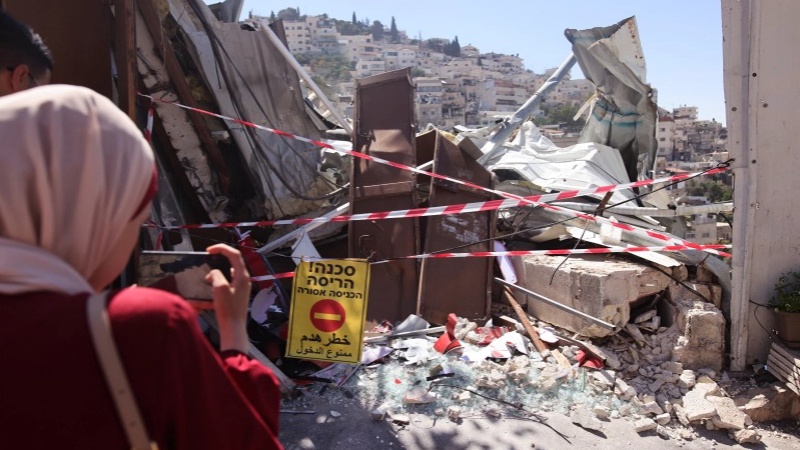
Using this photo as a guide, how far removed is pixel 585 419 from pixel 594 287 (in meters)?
1.31

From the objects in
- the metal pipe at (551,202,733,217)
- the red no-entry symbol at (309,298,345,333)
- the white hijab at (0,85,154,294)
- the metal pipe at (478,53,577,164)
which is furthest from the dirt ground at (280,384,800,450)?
the metal pipe at (478,53,577,164)

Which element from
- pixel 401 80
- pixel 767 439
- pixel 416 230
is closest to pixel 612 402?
pixel 767 439

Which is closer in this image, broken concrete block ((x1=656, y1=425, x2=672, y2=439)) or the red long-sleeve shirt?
the red long-sleeve shirt

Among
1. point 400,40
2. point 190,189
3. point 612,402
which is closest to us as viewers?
point 612,402

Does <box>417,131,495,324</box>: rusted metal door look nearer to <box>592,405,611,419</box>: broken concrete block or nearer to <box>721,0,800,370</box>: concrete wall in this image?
<box>592,405,611,419</box>: broken concrete block

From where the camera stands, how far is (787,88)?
482 cm

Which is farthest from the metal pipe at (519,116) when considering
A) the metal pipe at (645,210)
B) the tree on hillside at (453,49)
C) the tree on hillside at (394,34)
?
the tree on hillside at (394,34)

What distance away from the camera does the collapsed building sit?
4.79 meters

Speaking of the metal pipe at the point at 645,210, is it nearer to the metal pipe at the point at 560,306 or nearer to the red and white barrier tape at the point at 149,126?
the metal pipe at the point at 560,306

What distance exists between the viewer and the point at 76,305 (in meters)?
1.10

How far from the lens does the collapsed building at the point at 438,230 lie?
4.79 meters

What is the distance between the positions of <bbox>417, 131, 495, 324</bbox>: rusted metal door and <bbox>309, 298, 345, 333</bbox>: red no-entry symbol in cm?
140

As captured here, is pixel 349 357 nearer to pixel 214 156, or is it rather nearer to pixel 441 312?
pixel 441 312

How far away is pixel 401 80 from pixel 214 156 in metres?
2.12
